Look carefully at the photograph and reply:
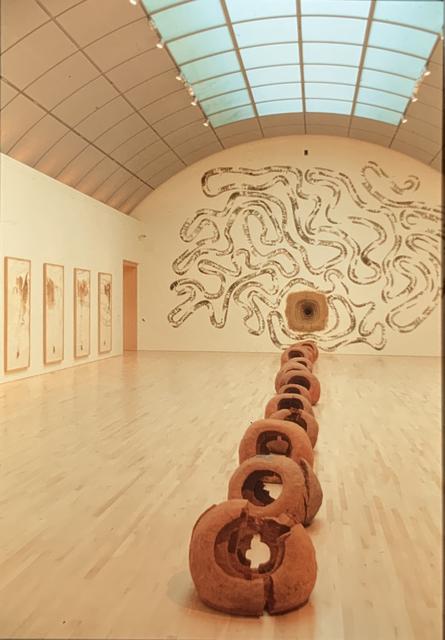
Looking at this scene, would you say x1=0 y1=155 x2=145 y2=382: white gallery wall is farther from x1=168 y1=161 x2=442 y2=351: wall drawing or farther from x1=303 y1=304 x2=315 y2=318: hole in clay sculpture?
x1=303 y1=304 x2=315 y2=318: hole in clay sculpture

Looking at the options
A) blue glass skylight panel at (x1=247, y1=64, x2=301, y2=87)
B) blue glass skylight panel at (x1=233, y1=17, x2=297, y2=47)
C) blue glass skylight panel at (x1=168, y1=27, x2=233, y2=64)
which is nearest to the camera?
blue glass skylight panel at (x1=168, y1=27, x2=233, y2=64)

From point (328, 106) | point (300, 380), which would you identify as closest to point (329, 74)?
point (328, 106)

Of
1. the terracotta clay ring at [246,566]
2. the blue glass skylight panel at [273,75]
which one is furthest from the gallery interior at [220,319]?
the blue glass skylight panel at [273,75]

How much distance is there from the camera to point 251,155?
100 feet

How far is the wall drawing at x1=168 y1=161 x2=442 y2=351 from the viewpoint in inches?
1159

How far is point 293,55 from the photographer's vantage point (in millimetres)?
22953

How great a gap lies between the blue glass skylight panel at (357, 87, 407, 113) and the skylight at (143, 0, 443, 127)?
0.13 ft

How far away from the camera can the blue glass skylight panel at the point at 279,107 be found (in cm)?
2716

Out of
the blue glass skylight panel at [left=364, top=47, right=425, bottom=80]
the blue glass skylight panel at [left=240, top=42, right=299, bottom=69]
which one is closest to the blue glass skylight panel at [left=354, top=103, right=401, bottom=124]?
the blue glass skylight panel at [left=364, top=47, right=425, bottom=80]

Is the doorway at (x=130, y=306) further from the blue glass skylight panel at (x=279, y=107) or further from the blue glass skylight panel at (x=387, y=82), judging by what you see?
the blue glass skylight panel at (x=387, y=82)

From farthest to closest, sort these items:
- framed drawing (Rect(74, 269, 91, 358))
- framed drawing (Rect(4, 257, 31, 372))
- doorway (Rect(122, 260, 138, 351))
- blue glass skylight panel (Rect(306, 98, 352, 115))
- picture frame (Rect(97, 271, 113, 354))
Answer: doorway (Rect(122, 260, 138, 351)) < blue glass skylight panel (Rect(306, 98, 352, 115)) < picture frame (Rect(97, 271, 113, 354)) < framed drawing (Rect(74, 269, 91, 358)) < framed drawing (Rect(4, 257, 31, 372))

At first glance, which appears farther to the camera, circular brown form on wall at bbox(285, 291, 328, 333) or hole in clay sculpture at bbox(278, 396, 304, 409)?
circular brown form on wall at bbox(285, 291, 328, 333)

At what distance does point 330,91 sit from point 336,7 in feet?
21.3

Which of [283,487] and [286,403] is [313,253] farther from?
[283,487]
